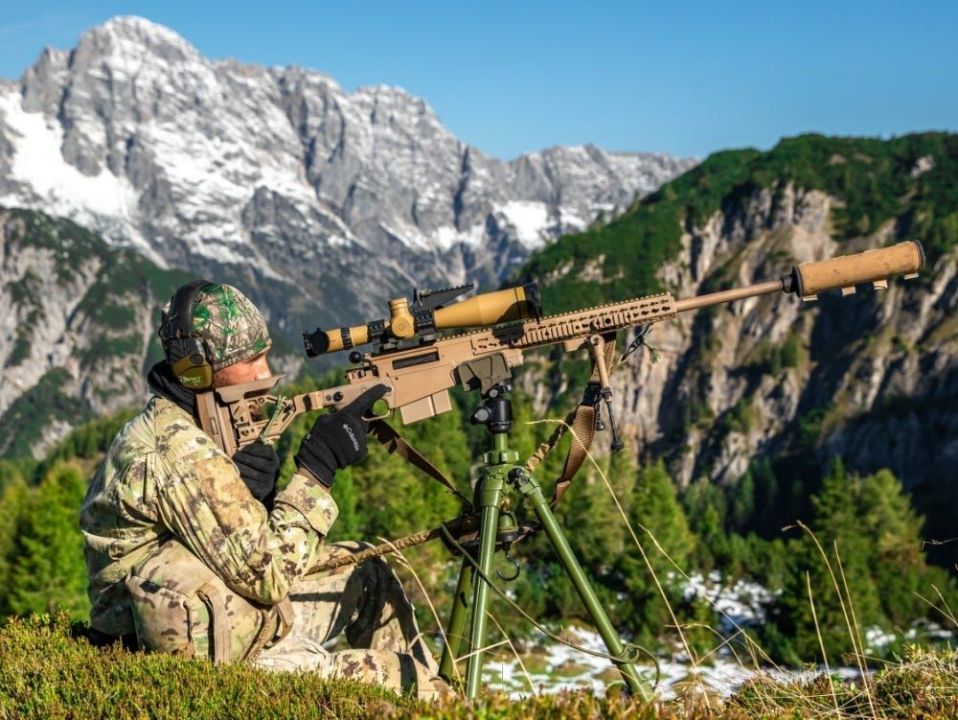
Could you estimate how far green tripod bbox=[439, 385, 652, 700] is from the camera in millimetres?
6590

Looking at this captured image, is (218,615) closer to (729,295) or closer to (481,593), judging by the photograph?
(481,593)

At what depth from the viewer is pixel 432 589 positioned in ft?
159

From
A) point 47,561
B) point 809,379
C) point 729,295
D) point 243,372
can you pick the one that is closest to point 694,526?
point 47,561

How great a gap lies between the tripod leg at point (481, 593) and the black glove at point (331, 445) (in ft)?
3.72

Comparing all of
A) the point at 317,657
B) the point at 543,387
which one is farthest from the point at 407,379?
the point at 543,387

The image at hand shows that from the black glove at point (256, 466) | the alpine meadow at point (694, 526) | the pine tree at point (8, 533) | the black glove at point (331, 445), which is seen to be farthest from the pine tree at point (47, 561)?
the black glove at point (331, 445)

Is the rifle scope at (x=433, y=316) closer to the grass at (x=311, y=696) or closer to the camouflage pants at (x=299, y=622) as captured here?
the camouflage pants at (x=299, y=622)

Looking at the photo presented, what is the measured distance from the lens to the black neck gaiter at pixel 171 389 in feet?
22.0

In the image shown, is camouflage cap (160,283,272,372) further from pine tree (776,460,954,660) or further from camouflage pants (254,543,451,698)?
pine tree (776,460,954,660)

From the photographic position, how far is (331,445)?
641 centimetres

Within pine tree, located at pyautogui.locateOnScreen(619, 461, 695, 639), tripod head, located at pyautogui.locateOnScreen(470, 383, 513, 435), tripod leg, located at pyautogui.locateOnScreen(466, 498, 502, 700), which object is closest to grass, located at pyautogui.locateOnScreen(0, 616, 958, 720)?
tripod leg, located at pyautogui.locateOnScreen(466, 498, 502, 700)

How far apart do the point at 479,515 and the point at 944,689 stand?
3.47 m

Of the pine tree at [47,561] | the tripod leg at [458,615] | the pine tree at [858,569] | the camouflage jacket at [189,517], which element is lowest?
the pine tree at [858,569]

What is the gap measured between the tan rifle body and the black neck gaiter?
0.60 ft
